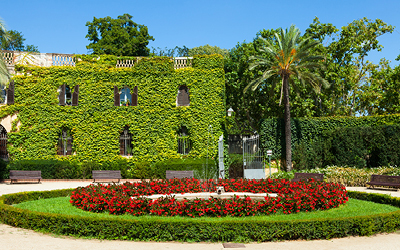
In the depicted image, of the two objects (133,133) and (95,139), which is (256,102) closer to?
(133,133)

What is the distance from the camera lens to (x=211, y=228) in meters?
8.33

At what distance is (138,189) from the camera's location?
43.4ft

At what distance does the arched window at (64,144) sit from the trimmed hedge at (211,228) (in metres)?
17.1

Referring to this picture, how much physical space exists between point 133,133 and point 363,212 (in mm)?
17175

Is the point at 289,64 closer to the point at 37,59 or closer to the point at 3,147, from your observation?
the point at 37,59

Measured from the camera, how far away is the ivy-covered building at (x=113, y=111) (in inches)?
992

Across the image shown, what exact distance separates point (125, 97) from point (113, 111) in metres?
1.28

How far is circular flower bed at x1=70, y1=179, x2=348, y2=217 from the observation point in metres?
10.3

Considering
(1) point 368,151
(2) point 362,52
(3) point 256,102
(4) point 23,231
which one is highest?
(2) point 362,52

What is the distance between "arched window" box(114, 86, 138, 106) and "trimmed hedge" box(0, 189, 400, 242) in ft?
55.7

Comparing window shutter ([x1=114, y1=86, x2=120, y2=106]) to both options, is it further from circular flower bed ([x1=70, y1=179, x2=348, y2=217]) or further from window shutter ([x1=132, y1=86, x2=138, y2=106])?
circular flower bed ([x1=70, y1=179, x2=348, y2=217])

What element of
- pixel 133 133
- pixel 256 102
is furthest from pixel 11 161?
pixel 256 102

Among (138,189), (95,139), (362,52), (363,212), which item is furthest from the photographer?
(362,52)

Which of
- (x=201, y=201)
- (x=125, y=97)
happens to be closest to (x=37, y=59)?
(x=125, y=97)
